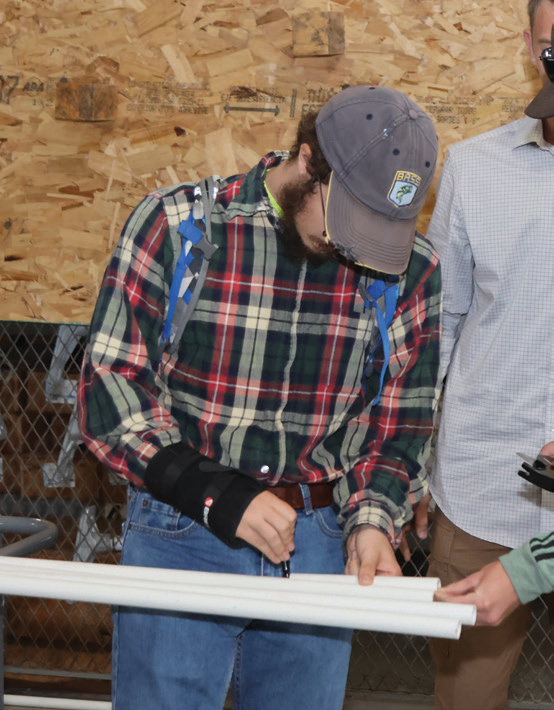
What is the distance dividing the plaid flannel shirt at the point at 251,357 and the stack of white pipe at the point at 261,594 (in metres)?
0.16

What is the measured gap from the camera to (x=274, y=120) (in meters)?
2.21

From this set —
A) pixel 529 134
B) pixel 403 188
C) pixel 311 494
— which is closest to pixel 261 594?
pixel 311 494

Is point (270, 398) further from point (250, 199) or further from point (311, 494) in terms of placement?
point (250, 199)

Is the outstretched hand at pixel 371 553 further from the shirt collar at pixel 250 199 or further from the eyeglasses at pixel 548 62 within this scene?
the eyeglasses at pixel 548 62

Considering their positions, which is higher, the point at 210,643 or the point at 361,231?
the point at 361,231

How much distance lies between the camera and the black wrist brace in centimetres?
109

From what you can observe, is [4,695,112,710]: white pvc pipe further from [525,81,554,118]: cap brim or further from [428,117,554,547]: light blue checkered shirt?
[525,81,554,118]: cap brim

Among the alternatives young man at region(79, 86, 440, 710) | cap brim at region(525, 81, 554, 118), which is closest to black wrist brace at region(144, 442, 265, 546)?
young man at region(79, 86, 440, 710)

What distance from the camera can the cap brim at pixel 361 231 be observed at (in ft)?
3.60

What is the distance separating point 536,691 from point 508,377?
4.84 feet

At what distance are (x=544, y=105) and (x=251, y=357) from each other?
0.68 m

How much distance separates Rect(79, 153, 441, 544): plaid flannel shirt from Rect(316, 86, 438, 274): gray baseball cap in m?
0.11

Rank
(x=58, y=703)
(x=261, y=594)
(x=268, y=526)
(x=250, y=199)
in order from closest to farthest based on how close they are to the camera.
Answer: (x=261, y=594), (x=268, y=526), (x=250, y=199), (x=58, y=703)

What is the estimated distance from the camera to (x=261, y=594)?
972 mm
